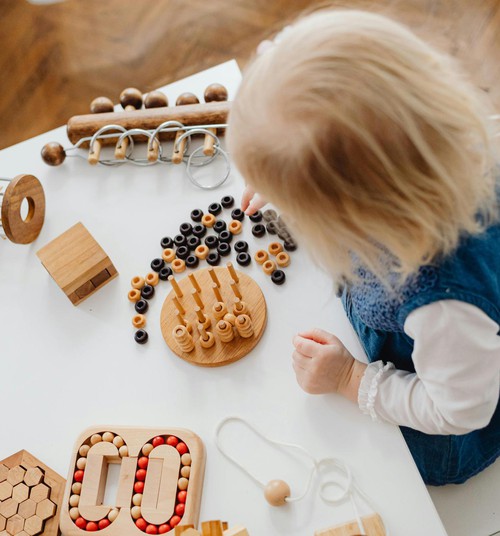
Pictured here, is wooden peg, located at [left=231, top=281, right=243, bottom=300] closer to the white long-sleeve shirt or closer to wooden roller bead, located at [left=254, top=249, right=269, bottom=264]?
wooden roller bead, located at [left=254, top=249, right=269, bottom=264]

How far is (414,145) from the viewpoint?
0.56 m

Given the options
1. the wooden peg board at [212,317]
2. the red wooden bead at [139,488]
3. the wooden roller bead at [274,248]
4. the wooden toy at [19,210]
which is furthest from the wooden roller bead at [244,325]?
the wooden toy at [19,210]

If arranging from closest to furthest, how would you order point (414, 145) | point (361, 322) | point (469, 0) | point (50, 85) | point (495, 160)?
point (414, 145) < point (495, 160) < point (361, 322) < point (469, 0) < point (50, 85)

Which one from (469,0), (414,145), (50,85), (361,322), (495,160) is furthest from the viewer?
(50,85)

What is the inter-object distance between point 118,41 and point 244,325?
1.56 meters

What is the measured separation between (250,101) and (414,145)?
15 centimetres

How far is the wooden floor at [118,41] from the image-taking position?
1999 millimetres

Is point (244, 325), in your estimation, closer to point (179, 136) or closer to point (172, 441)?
point (172, 441)

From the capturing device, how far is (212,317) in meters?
0.90

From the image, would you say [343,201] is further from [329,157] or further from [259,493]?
[259,493]

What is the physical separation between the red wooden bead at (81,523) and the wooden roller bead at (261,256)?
415mm

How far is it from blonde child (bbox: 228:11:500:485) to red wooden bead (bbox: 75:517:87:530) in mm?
406

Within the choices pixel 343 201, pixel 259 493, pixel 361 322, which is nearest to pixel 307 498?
pixel 259 493

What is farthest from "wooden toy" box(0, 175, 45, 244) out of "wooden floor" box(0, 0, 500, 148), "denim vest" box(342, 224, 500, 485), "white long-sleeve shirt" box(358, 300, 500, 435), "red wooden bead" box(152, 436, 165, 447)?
"wooden floor" box(0, 0, 500, 148)
